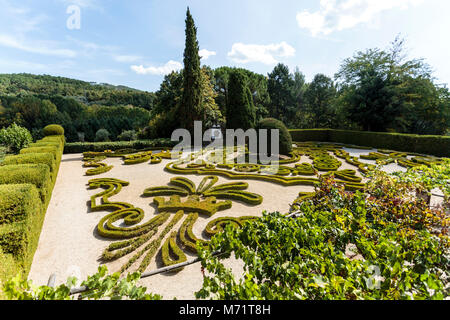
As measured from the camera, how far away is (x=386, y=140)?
15586mm

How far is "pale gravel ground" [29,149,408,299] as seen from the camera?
11.1ft

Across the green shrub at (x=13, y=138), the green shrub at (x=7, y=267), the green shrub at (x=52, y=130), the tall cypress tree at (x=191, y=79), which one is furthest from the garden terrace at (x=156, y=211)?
the tall cypress tree at (x=191, y=79)

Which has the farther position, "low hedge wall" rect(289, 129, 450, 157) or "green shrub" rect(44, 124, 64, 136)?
"green shrub" rect(44, 124, 64, 136)

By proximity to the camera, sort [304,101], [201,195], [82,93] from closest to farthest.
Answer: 1. [201,195]
2. [304,101]
3. [82,93]

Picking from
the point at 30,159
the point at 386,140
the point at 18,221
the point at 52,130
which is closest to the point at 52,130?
the point at 52,130

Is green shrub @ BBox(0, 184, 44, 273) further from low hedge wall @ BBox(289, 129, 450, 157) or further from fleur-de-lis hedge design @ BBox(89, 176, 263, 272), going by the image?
low hedge wall @ BBox(289, 129, 450, 157)

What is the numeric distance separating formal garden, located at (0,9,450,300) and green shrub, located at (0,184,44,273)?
2 cm

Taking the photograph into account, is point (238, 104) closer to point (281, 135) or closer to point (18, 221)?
point (281, 135)

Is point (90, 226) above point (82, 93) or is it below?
below

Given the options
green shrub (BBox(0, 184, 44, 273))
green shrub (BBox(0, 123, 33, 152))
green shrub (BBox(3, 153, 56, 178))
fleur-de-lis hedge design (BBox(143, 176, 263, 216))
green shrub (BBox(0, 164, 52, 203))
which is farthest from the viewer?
green shrub (BBox(0, 123, 33, 152))

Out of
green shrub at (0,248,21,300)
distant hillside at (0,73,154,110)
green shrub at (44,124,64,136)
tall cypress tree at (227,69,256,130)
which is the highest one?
distant hillside at (0,73,154,110)

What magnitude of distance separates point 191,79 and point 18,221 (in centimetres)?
1578

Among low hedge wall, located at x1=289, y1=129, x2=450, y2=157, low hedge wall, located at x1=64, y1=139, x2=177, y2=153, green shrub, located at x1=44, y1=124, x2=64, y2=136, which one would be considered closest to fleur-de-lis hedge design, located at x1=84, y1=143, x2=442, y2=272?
low hedge wall, located at x1=289, y1=129, x2=450, y2=157
